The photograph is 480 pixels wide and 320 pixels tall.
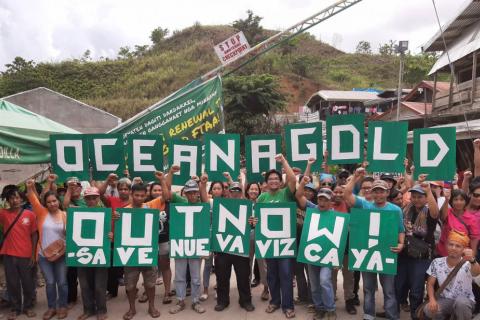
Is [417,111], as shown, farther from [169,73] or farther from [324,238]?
[169,73]

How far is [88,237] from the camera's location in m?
4.88

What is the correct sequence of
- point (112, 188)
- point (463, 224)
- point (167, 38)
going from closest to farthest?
point (463, 224) → point (112, 188) → point (167, 38)

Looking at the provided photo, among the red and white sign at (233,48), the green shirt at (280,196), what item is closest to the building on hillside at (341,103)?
the red and white sign at (233,48)

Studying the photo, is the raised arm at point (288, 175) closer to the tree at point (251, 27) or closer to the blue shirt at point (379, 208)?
the blue shirt at point (379, 208)

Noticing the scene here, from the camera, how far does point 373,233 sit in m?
4.59

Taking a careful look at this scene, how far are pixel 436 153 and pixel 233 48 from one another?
4.00 m

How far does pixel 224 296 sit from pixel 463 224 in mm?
3050

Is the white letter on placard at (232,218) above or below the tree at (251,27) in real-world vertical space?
below

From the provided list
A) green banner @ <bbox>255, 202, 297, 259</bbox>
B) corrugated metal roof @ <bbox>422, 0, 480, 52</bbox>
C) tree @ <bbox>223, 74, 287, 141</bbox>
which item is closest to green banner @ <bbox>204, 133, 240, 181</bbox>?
green banner @ <bbox>255, 202, 297, 259</bbox>

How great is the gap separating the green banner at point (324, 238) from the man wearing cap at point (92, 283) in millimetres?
2474

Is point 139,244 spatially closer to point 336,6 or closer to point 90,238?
point 90,238

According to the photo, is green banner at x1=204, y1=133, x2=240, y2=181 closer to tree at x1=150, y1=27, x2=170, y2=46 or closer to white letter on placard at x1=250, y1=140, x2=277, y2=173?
white letter on placard at x1=250, y1=140, x2=277, y2=173

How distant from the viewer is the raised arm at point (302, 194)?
483cm

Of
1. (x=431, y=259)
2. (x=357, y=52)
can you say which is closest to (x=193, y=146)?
(x=431, y=259)
